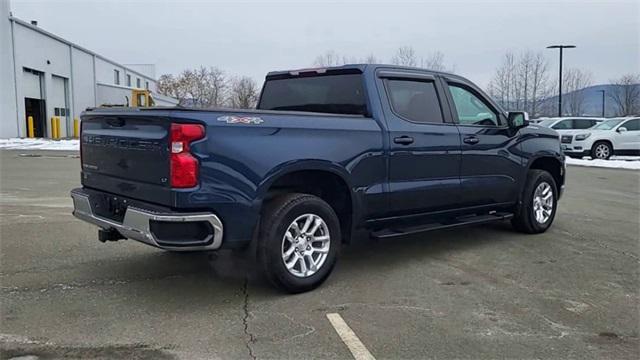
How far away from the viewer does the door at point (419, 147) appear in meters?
5.50

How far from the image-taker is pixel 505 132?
6.74 meters

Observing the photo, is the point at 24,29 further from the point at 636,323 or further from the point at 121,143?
the point at 636,323

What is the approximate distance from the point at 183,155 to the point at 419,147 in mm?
2482


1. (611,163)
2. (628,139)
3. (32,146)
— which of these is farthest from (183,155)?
(32,146)

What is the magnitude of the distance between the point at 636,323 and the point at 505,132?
2.92m

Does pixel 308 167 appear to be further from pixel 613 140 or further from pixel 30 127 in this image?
pixel 30 127

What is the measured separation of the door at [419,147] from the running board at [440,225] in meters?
0.17

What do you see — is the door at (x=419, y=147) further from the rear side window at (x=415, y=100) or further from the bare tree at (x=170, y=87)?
the bare tree at (x=170, y=87)

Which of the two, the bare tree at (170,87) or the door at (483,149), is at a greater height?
the bare tree at (170,87)

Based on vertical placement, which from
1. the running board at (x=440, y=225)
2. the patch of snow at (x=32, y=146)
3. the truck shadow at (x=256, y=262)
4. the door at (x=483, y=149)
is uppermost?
the door at (x=483, y=149)

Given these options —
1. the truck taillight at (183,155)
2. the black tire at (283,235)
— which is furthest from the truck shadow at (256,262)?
the truck taillight at (183,155)

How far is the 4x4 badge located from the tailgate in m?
0.42

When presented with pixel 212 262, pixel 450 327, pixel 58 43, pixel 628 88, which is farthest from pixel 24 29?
pixel 628 88

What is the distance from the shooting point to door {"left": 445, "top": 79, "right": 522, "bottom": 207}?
6.23m
